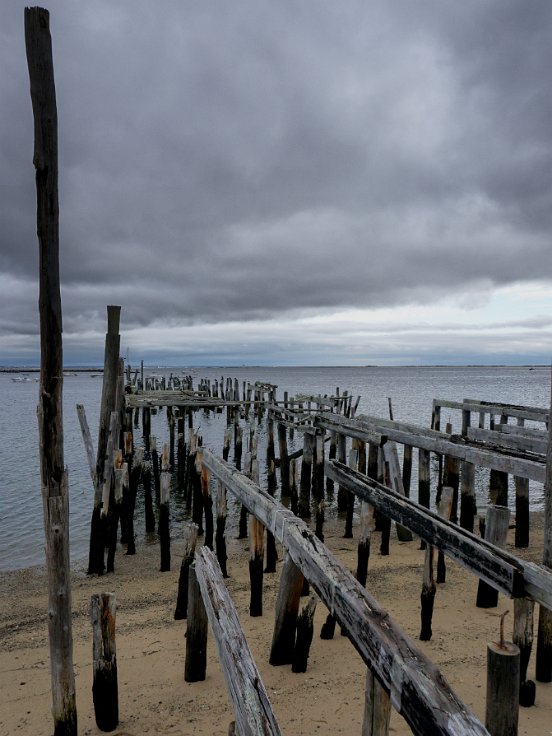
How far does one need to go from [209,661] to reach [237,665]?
279cm

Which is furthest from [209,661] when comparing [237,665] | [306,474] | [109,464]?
[306,474]

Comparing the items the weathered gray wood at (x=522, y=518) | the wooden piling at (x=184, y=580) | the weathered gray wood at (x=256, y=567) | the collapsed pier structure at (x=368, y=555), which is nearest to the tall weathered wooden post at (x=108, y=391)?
the collapsed pier structure at (x=368, y=555)

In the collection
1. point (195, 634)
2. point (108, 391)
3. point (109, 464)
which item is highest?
point (108, 391)

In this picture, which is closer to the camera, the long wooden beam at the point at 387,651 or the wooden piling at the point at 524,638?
the long wooden beam at the point at 387,651

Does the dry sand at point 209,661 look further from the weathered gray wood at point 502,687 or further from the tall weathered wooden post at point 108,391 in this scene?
the tall weathered wooden post at point 108,391

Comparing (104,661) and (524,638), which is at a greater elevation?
(524,638)

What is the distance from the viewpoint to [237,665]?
Answer: 9.50ft

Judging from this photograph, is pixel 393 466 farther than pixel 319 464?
No

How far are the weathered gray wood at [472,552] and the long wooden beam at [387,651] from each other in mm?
1093

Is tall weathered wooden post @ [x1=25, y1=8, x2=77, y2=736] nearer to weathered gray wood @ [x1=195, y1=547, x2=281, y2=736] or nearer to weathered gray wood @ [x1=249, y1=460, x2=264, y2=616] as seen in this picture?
weathered gray wood @ [x1=195, y1=547, x2=281, y2=736]

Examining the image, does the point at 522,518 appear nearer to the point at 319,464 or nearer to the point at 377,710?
the point at 319,464

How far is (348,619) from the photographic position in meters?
2.83

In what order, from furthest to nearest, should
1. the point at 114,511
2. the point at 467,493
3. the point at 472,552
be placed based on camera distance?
the point at 114,511 → the point at 467,493 → the point at 472,552

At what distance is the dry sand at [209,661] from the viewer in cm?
433
